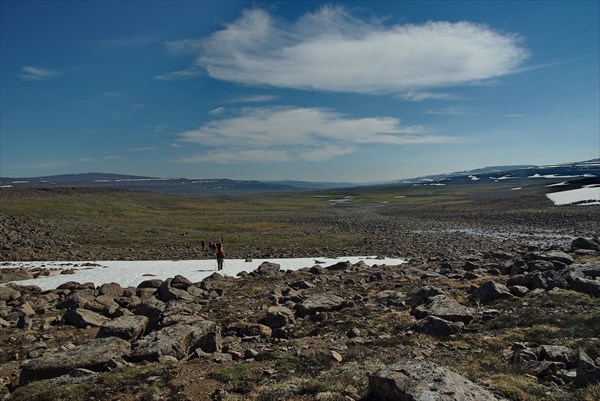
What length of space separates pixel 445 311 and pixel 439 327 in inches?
55.4

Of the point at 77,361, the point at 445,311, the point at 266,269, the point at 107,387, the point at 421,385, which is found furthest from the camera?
the point at 266,269

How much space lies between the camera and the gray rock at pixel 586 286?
14.3 m

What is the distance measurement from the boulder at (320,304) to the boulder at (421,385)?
23.9 ft

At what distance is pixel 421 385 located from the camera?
23.4 feet

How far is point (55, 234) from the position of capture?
44.4m

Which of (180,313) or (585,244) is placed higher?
(585,244)

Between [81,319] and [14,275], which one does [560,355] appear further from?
[14,275]

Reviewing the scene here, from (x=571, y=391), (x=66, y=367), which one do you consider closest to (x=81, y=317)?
(x=66, y=367)

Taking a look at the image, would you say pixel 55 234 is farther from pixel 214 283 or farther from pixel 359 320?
pixel 359 320

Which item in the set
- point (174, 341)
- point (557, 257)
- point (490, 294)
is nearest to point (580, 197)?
point (557, 257)

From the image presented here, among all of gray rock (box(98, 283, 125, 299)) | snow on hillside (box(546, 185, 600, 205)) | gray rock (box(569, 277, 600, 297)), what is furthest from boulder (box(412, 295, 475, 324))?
snow on hillside (box(546, 185, 600, 205))

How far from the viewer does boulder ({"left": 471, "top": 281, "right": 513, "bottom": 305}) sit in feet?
49.6

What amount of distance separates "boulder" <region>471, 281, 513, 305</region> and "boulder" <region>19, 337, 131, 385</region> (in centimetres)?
1256

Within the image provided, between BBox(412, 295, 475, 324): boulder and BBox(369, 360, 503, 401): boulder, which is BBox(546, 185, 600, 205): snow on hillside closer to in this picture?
BBox(412, 295, 475, 324): boulder
